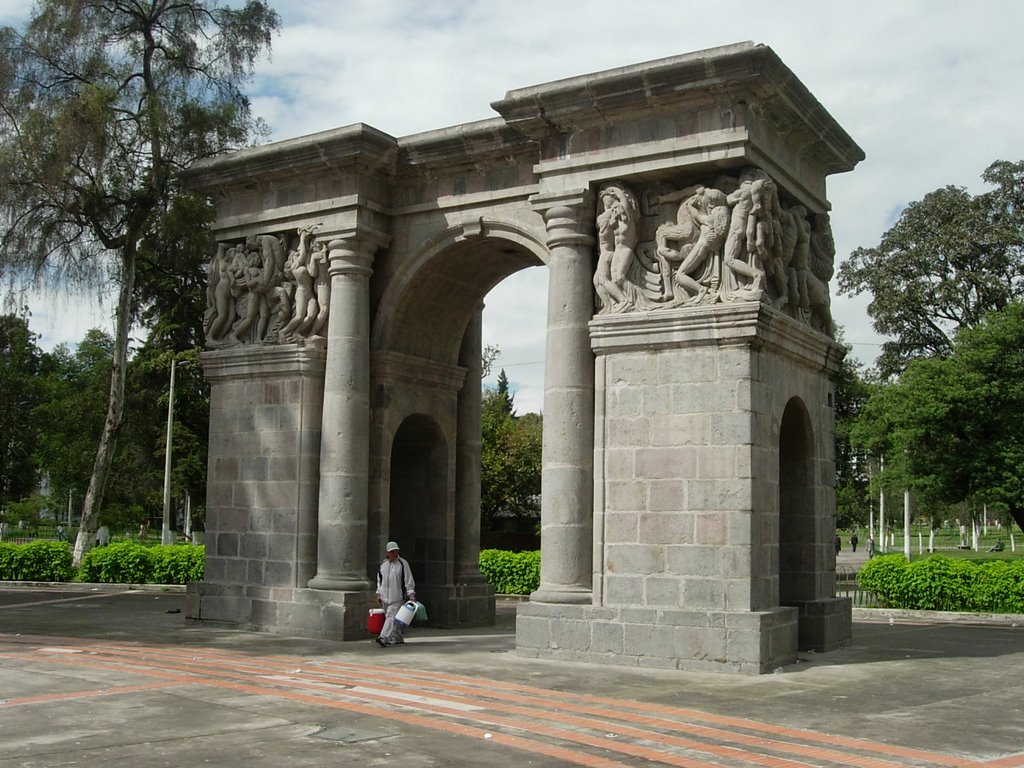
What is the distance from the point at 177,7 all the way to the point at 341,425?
54.2 ft

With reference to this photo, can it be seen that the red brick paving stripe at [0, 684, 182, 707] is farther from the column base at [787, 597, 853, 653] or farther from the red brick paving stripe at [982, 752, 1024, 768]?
the column base at [787, 597, 853, 653]

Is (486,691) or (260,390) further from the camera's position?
(260,390)

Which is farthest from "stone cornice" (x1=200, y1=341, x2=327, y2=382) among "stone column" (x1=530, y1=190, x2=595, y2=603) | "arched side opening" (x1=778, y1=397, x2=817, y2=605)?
"arched side opening" (x1=778, y1=397, x2=817, y2=605)

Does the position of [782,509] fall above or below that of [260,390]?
below

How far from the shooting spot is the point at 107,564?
27219 mm

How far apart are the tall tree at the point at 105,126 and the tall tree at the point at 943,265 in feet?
78.3

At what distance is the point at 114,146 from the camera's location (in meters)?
26.8

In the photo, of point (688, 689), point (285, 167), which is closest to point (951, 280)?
point (285, 167)

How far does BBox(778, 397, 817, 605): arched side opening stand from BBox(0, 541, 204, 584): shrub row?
15.6 meters

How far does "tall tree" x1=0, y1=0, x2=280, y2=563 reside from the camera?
2577cm

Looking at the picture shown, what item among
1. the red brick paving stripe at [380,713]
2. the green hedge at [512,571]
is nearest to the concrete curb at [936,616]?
the green hedge at [512,571]

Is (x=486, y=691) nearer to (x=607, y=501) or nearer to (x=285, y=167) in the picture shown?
(x=607, y=501)

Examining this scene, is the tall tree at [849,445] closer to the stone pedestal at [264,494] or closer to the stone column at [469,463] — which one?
the stone column at [469,463]

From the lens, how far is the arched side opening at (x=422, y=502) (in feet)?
59.1
